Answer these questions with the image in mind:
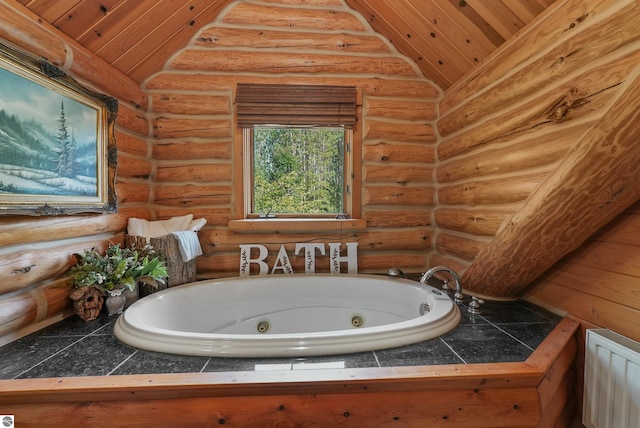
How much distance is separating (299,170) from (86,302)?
5.32 feet

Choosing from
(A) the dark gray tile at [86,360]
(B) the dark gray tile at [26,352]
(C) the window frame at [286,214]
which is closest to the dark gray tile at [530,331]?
(C) the window frame at [286,214]

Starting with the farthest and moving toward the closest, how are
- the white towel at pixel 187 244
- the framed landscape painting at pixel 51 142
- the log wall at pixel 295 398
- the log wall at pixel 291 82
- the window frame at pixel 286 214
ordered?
the window frame at pixel 286 214
the log wall at pixel 291 82
the white towel at pixel 187 244
the framed landscape painting at pixel 51 142
the log wall at pixel 295 398

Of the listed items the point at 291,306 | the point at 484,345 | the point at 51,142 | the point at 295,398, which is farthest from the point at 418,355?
the point at 51,142

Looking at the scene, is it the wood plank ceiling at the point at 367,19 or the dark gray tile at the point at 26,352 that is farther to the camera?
the wood plank ceiling at the point at 367,19

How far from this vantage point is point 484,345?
1124mm

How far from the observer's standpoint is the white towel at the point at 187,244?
178 centimetres

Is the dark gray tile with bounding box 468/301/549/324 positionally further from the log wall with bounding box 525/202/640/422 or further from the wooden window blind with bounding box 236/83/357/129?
the wooden window blind with bounding box 236/83/357/129

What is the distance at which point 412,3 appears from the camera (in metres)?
1.66

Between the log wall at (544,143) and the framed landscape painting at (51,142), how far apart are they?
2.32m

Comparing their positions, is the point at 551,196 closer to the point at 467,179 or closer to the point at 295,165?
the point at 467,179

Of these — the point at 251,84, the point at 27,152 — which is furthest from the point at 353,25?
the point at 27,152

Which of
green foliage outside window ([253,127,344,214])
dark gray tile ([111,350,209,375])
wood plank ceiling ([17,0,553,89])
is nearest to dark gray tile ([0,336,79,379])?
dark gray tile ([111,350,209,375])

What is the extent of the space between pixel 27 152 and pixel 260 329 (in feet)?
5.21

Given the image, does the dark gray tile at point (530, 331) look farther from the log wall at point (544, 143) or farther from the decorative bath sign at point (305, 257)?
the decorative bath sign at point (305, 257)
